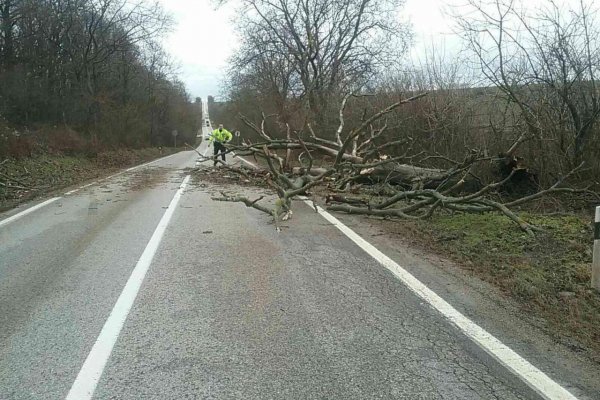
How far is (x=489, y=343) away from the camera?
4.18 metres

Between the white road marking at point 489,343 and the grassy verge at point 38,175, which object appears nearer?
the white road marking at point 489,343

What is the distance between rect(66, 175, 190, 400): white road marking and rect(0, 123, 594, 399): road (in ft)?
0.05

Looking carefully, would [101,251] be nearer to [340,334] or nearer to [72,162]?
[340,334]

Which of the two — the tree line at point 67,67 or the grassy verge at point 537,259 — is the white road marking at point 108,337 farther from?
the tree line at point 67,67

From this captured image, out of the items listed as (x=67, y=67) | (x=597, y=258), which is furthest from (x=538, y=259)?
(x=67, y=67)

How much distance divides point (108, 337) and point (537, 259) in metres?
5.07

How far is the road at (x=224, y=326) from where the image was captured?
354cm

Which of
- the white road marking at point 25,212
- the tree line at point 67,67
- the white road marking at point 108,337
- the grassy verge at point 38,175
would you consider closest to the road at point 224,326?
the white road marking at point 108,337

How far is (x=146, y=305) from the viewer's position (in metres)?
5.14

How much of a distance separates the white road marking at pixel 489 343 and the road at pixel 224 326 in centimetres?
5

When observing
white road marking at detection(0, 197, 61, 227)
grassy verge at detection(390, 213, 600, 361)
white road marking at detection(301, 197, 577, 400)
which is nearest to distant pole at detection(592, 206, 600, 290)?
grassy verge at detection(390, 213, 600, 361)

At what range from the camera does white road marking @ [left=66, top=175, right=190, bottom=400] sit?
11.5 ft

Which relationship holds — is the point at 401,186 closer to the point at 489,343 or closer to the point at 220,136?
the point at 489,343

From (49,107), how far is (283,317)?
33.7m
